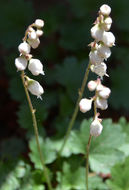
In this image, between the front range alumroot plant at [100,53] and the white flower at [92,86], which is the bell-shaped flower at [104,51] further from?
the white flower at [92,86]

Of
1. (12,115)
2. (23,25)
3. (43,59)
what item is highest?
(23,25)

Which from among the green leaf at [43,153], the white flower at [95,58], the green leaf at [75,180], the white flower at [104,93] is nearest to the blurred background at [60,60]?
the green leaf at [43,153]

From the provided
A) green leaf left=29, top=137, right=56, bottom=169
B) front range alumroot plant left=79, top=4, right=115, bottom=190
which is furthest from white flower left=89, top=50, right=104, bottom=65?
green leaf left=29, top=137, right=56, bottom=169

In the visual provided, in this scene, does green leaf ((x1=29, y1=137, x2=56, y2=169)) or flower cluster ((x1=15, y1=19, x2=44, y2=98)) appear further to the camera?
green leaf ((x1=29, y1=137, x2=56, y2=169))

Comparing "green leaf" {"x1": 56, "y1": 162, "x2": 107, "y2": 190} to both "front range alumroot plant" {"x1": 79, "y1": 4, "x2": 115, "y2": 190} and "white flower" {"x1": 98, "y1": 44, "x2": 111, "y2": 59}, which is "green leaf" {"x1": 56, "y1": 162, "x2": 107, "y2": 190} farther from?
"white flower" {"x1": 98, "y1": 44, "x2": 111, "y2": 59}

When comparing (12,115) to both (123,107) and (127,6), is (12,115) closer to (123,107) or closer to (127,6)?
(123,107)

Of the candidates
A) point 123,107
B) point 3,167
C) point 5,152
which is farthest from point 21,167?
point 123,107
